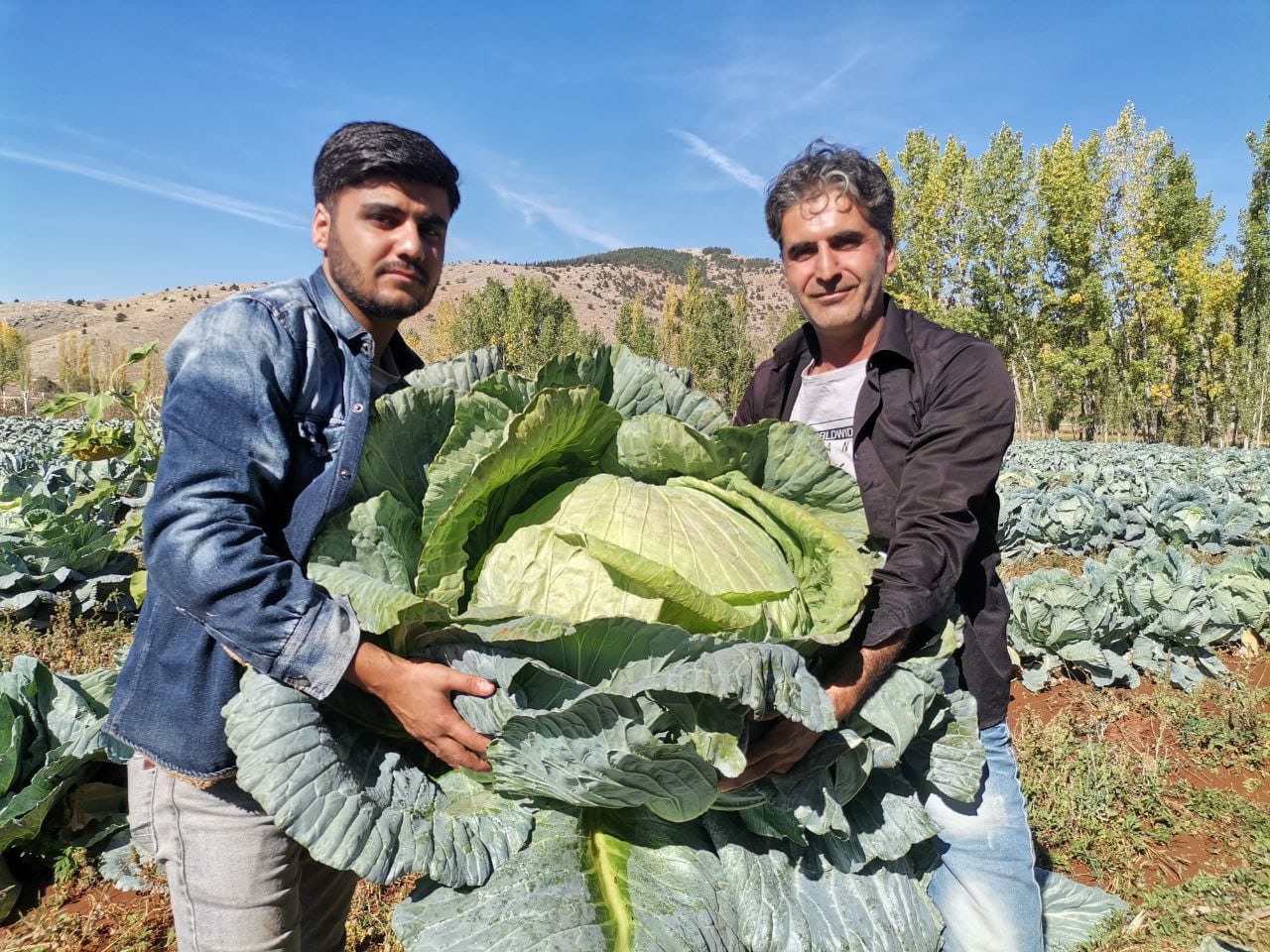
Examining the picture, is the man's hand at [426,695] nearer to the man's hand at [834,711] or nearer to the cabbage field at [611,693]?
the cabbage field at [611,693]

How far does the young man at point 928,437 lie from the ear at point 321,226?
1308 millimetres

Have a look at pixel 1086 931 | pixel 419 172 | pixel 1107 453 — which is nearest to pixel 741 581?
pixel 419 172

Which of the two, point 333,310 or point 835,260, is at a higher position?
point 835,260

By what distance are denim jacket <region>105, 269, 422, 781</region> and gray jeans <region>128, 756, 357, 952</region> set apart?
0.42 feet

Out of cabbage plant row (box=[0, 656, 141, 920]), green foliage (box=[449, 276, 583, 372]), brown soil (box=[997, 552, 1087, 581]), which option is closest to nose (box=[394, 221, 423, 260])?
cabbage plant row (box=[0, 656, 141, 920])

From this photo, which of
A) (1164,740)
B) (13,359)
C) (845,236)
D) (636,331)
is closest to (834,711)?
(845,236)

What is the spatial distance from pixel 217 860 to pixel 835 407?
209cm

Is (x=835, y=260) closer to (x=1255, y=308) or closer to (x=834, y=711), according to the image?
(x=834, y=711)

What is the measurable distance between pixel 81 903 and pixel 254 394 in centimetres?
332

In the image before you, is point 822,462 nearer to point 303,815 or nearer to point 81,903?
point 303,815

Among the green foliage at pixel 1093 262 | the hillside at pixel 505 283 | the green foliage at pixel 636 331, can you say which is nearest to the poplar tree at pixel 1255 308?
the green foliage at pixel 1093 262

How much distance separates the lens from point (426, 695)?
156cm

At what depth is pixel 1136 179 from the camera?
31375 mm

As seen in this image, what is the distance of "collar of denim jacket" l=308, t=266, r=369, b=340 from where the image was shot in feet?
6.26
